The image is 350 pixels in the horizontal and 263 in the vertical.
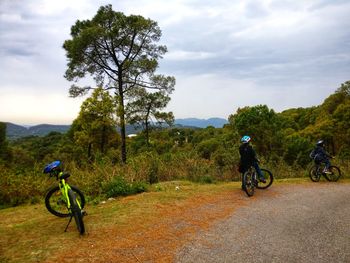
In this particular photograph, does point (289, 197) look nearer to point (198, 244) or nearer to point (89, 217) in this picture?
point (198, 244)

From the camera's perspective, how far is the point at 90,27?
25.0 m

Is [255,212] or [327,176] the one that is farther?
[327,176]

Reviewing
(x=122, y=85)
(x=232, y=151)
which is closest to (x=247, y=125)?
(x=122, y=85)

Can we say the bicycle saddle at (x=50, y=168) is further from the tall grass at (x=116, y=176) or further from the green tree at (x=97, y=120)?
the green tree at (x=97, y=120)

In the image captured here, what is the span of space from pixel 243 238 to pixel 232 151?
8.38 m

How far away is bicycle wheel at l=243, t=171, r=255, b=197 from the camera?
939 cm

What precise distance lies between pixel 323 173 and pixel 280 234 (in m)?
7.52

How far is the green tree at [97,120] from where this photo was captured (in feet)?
91.1

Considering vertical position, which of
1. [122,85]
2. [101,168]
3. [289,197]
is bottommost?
[289,197]

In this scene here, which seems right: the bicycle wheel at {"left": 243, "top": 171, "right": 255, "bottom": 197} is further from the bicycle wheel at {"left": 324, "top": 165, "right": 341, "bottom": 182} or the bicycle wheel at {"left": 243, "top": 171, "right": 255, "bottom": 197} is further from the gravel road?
the bicycle wheel at {"left": 324, "top": 165, "right": 341, "bottom": 182}

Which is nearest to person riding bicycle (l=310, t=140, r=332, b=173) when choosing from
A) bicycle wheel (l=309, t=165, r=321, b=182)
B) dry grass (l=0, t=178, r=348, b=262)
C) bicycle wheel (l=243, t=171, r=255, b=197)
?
bicycle wheel (l=309, t=165, r=321, b=182)

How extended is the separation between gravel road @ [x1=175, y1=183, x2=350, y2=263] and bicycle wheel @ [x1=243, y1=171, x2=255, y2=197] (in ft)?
0.94

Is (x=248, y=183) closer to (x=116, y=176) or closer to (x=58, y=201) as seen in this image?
(x=116, y=176)

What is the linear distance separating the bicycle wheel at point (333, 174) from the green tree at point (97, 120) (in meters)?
18.7
